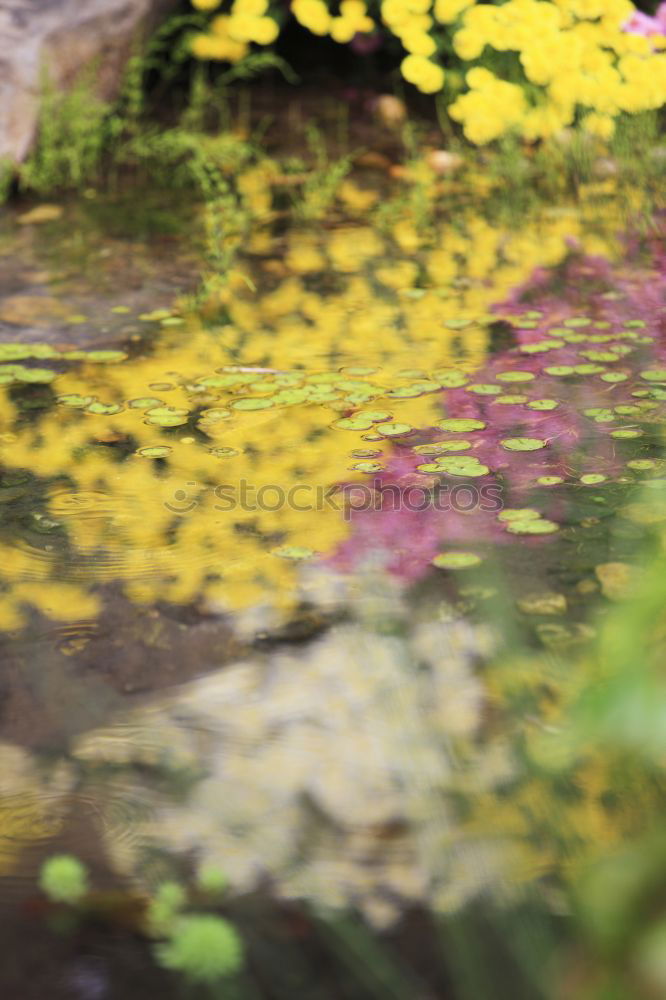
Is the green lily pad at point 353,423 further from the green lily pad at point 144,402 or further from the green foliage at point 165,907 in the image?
the green foliage at point 165,907

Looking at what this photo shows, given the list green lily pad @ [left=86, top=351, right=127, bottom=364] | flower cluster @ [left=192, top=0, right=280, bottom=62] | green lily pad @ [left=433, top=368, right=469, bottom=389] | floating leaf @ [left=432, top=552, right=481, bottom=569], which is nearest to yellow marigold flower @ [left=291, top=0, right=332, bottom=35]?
flower cluster @ [left=192, top=0, right=280, bottom=62]

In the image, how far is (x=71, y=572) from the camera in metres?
1.75

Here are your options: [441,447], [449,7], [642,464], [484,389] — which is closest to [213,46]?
[449,7]

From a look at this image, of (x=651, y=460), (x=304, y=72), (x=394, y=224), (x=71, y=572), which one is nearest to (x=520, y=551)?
(x=651, y=460)

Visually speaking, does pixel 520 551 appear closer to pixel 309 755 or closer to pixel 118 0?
pixel 309 755

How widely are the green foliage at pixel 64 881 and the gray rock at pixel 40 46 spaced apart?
3.27 meters

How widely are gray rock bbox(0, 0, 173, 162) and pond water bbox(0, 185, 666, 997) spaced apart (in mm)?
1004

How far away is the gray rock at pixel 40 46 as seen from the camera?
3920mm

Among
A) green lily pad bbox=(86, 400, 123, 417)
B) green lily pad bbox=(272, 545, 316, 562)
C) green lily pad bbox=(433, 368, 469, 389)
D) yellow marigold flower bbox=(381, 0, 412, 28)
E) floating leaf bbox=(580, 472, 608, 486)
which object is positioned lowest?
green lily pad bbox=(86, 400, 123, 417)

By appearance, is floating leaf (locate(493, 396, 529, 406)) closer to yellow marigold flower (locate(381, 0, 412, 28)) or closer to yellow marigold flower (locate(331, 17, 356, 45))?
yellow marigold flower (locate(381, 0, 412, 28))

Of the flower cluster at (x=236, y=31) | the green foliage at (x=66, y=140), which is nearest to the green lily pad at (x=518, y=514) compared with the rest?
the green foliage at (x=66, y=140)

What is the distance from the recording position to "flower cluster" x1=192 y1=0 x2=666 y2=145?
3.63m

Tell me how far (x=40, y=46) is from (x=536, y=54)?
1.68m

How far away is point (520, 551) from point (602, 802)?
0.62 meters
